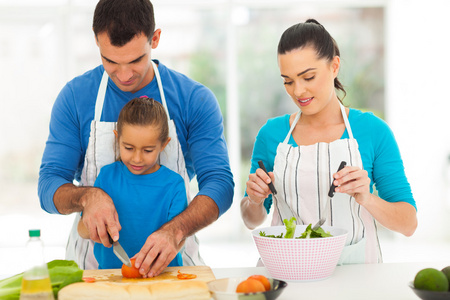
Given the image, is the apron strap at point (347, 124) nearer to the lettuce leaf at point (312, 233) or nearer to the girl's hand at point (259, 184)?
the girl's hand at point (259, 184)

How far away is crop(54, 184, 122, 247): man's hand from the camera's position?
1.83 m

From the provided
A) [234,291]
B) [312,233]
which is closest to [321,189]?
[312,233]

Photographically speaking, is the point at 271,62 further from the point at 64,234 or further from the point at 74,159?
the point at 74,159

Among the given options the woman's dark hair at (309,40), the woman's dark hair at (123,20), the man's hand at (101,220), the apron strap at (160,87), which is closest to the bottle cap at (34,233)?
the man's hand at (101,220)

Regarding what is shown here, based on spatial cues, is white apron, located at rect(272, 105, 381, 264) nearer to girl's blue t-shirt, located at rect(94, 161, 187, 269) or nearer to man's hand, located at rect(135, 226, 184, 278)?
girl's blue t-shirt, located at rect(94, 161, 187, 269)

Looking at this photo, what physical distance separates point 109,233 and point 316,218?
0.75 m

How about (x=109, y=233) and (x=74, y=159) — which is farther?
(x=74, y=159)

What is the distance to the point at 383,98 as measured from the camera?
7016 mm

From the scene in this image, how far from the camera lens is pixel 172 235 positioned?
1878 mm

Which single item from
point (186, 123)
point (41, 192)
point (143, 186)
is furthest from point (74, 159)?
point (186, 123)

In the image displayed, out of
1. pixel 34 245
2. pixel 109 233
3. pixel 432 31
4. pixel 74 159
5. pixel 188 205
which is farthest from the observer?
pixel 432 31

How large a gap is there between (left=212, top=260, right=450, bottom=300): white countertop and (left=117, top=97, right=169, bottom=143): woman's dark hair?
0.57 metres

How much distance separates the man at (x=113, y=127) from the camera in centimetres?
200

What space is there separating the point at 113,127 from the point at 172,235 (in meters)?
0.55
